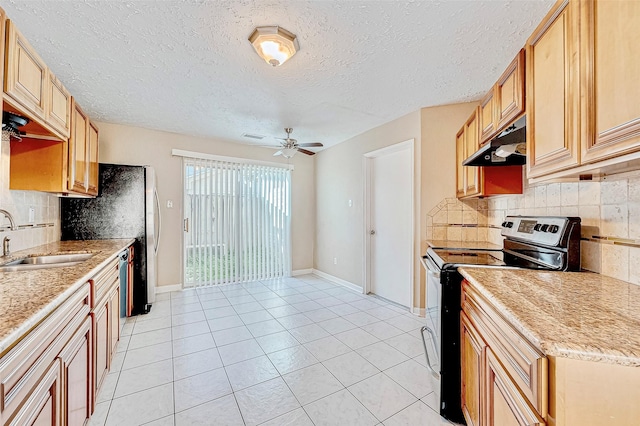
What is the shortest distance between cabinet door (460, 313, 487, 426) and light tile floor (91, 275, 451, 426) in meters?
0.29

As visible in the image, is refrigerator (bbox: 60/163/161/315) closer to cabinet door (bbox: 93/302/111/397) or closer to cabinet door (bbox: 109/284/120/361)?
cabinet door (bbox: 109/284/120/361)

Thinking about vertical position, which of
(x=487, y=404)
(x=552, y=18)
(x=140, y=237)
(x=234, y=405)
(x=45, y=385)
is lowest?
(x=234, y=405)

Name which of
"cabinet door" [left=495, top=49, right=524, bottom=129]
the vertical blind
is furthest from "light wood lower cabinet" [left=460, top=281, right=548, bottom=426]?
the vertical blind

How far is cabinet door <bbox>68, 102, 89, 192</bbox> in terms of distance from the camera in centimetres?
216

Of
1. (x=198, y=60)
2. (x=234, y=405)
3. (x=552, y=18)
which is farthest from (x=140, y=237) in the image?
(x=552, y=18)

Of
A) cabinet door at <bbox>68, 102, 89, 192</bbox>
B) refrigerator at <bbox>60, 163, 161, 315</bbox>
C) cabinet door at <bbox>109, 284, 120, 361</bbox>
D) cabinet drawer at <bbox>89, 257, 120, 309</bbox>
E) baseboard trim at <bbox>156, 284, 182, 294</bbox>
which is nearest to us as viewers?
cabinet drawer at <bbox>89, 257, 120, 309</bbox>

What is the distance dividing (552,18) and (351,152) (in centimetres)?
320

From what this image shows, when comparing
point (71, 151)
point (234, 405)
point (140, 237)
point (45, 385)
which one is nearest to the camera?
point (45, 385)

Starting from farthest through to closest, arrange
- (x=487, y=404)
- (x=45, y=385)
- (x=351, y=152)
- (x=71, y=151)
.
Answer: (x=351, y=152) < (x=71, y=151) < (x=487, y=404) < (x=45, y=385)

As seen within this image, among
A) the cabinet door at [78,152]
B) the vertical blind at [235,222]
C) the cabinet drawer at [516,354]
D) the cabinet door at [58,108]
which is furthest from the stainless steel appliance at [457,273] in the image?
the vertical blind at [235,222]

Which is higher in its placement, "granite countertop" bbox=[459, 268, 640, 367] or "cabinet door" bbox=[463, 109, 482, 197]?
"cabinet door" bbox=[463, 109, 482, 197]

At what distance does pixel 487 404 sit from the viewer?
1.16 metres

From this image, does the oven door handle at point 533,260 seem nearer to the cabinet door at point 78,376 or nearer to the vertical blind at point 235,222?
the cabinet door at point 78,376

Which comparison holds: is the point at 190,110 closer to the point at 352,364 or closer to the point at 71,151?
the point at 71,151
